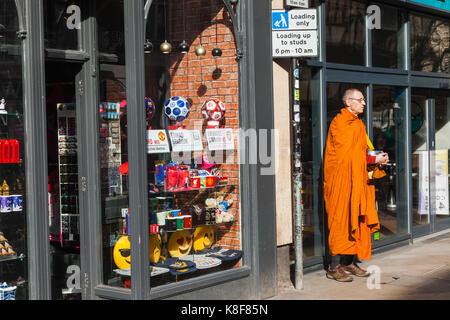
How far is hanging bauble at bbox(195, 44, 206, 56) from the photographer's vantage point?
701cm

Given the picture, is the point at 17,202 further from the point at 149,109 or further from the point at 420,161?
the point at 420,161

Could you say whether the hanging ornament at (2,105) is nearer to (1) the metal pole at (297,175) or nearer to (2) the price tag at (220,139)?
(2) the price tag at (220,139)

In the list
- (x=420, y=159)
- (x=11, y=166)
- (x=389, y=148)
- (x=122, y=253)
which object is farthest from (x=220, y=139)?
(x=420, y=159)

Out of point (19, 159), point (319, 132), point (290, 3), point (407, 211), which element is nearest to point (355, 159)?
point (319, 132)

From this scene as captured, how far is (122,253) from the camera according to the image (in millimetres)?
6340

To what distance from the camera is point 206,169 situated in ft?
23.2

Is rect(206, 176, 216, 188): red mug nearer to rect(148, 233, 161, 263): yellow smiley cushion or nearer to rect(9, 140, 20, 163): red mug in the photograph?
rect(148, 233, 161, 263): yellow smiley cushion

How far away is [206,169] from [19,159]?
2.11 metres

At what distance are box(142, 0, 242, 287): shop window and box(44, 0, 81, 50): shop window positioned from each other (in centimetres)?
73

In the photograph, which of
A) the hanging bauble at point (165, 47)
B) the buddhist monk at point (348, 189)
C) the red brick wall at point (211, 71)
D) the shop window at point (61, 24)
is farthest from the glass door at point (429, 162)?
the shop window at point (61, 24)

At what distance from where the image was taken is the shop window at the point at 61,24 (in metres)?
6.09

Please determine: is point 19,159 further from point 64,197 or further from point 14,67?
point 64,197

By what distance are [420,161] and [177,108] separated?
5834 millimetres

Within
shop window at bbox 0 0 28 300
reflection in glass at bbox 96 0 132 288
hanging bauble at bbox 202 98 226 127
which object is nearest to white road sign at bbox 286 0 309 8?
hanging bauble at bbox 202 98 226 127
